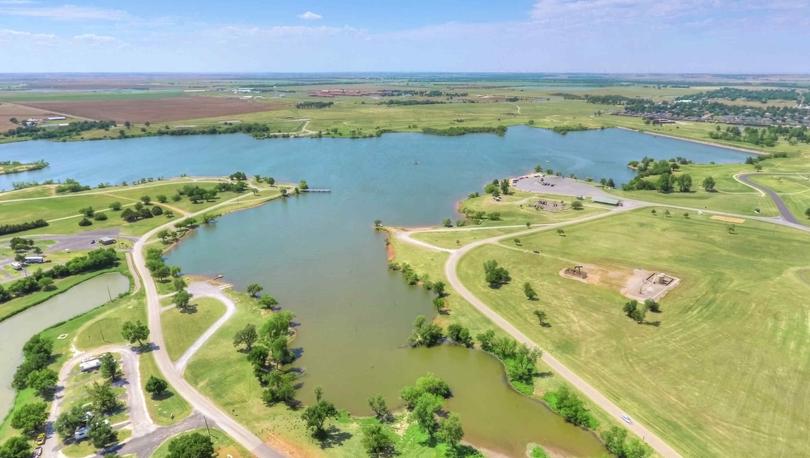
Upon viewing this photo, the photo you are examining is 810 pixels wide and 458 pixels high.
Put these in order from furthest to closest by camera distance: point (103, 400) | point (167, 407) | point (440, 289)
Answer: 1. point (440, 289)
2. point (167, 407)
3. point (103, 400)

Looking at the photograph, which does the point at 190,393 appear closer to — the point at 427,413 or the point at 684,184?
the point at 427,413

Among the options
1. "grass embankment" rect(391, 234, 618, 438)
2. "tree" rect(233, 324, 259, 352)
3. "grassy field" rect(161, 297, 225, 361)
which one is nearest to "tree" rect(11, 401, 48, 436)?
"grassy field" rect(161, 297, 225, 361)

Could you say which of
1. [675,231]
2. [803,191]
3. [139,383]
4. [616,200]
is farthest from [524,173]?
[139,383]

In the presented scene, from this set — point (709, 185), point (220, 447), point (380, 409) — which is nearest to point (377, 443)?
point (380, 409)

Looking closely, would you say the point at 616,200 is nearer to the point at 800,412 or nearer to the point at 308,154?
the point at 800,412

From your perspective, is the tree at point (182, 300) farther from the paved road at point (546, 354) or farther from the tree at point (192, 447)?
the paved road at point (546, 354)

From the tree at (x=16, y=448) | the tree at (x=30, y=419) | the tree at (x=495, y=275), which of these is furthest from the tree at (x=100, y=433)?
the tree at (x=495, y=275)

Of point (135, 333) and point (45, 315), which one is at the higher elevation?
point (135, 333)
